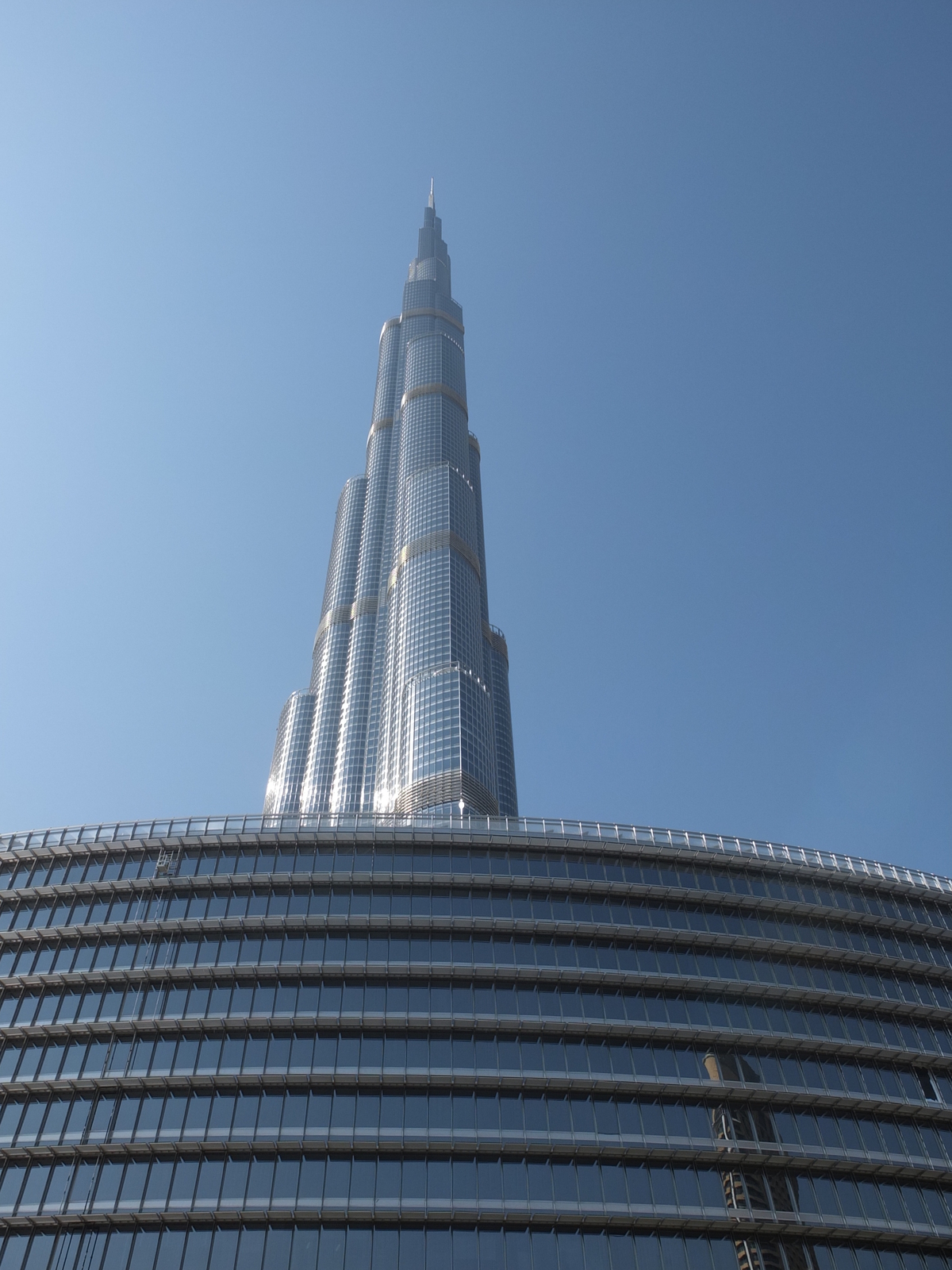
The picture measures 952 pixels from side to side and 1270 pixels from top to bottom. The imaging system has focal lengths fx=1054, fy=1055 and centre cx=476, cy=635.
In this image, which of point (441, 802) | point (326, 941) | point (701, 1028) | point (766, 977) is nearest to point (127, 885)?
point (326, 941)

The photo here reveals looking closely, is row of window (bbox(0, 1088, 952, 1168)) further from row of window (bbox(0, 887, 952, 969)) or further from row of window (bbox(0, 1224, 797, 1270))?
row of window (bbox(0, 887, 952, 969))

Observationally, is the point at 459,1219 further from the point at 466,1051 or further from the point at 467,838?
the point at 467,838

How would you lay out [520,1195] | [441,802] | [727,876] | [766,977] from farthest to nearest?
1. [441,802]
2. [727,876]
3. [766,977]
4. [520,1195]

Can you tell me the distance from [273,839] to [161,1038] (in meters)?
12.9

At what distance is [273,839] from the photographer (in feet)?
210

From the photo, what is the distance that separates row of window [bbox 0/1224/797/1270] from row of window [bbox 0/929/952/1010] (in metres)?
13.3

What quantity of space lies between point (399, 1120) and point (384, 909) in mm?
12176

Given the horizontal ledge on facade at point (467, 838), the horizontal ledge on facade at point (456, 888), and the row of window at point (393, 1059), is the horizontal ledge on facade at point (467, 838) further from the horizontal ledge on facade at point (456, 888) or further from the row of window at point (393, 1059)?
the row of window at point (393, 1059)

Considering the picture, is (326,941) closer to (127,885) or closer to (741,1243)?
(127,885)

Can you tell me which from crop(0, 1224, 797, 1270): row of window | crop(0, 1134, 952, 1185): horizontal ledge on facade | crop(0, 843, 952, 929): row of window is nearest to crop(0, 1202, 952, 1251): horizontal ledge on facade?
crop(0, 1224, 797, 1270): row of window

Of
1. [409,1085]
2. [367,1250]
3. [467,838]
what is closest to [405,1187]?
[367,1250]

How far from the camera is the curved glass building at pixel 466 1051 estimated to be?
49219 millimetres

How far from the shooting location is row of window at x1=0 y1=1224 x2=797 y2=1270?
47.6 metres

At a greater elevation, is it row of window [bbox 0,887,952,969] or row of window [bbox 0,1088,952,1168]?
row of window [bbox 0,887,952,969]
